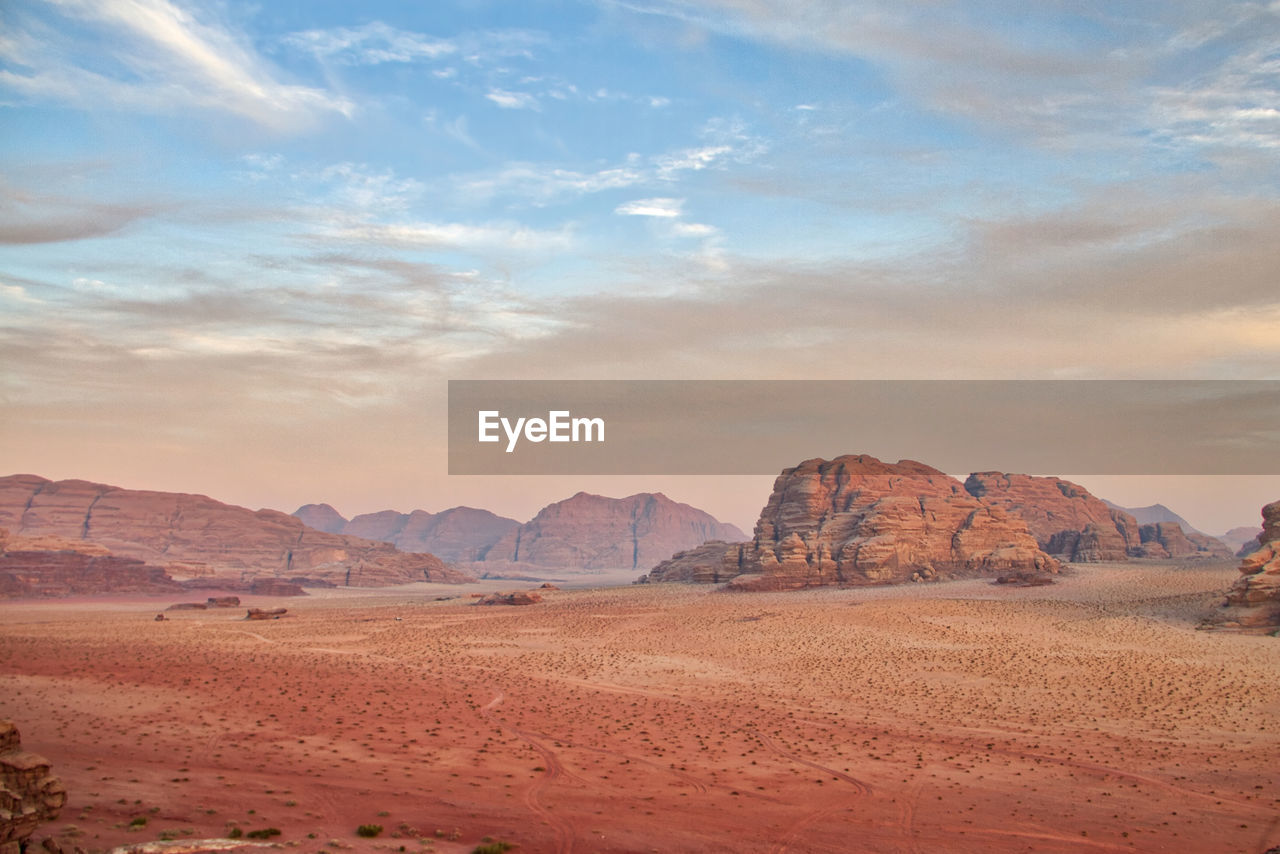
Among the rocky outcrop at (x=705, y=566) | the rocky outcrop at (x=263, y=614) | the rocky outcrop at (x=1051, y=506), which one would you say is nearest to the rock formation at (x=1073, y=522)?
the rocky outcrop at (x=1051, y=506)

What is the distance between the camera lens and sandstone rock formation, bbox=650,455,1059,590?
71188mm

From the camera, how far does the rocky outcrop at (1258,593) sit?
1577 inches

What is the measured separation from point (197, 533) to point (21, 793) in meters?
154

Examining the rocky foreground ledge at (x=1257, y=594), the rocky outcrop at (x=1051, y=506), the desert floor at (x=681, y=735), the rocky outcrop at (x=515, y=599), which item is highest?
the rocky outcrop at (x=1051, y=506)

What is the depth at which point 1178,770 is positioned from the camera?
770 inches

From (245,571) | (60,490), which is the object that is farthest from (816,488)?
(60,490)

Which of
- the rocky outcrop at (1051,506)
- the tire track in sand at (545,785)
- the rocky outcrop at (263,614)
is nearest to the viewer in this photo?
the tire track in sand at (545,785)

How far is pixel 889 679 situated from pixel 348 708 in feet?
64.1

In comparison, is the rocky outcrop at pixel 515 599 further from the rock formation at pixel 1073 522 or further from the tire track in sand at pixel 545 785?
the rock formation at pixel 1073 522

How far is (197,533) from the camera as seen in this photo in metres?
148

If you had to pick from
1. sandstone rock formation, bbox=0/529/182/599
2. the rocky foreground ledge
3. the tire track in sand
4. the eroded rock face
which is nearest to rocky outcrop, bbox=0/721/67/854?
the tire track in sand

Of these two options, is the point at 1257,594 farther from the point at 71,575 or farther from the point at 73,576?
the point at 71,575

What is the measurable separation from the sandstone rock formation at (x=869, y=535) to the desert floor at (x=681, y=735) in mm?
24424

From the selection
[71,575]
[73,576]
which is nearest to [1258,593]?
[73,576]
